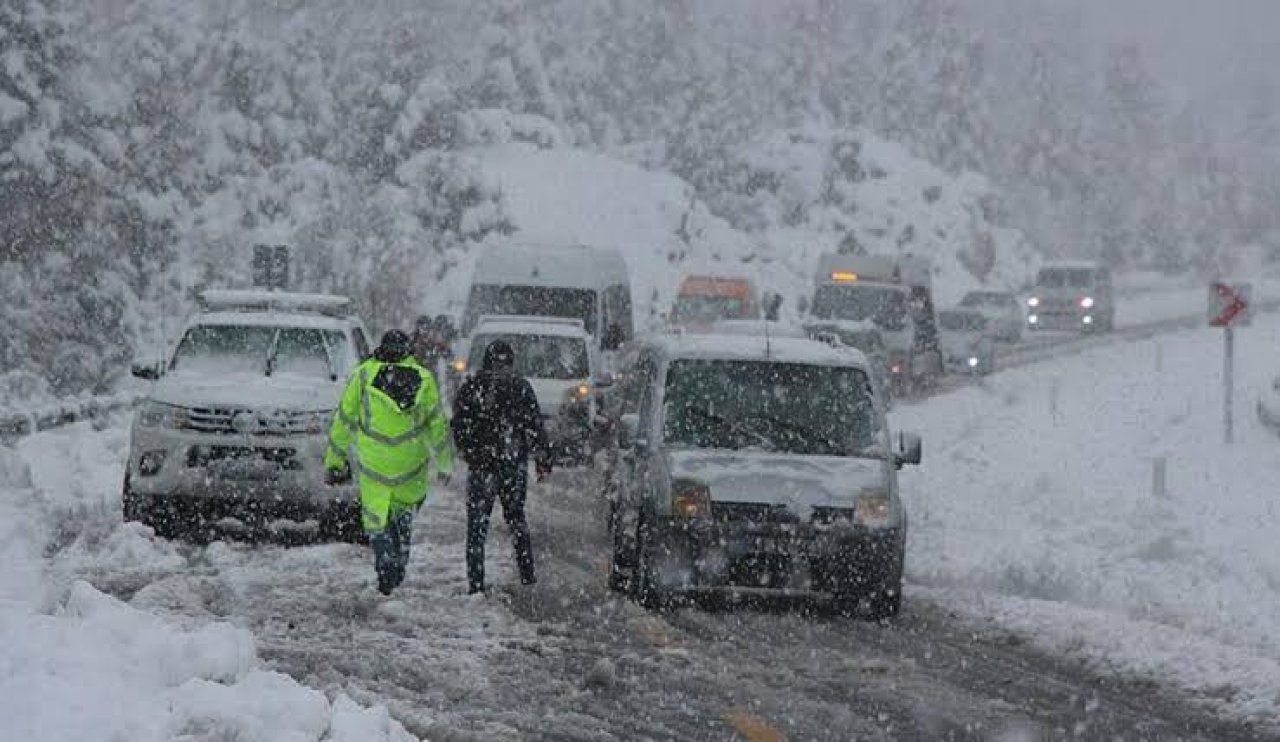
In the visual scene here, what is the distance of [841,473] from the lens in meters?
11.7

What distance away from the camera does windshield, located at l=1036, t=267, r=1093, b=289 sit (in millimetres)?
54125

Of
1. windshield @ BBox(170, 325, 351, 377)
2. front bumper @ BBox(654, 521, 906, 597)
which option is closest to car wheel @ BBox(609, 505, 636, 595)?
front bumper @ BBox(654, 521, 906, 597)

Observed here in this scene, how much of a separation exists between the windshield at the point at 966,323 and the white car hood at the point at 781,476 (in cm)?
2729

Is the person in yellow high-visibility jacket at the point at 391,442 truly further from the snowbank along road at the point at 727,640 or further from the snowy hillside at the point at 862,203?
the snowy hillside at the point at 862,203

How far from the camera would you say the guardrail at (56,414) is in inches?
742

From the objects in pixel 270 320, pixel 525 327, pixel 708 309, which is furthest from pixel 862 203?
pixel 270 320

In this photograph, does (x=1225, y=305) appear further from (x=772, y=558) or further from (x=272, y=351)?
(x=772, y=558)

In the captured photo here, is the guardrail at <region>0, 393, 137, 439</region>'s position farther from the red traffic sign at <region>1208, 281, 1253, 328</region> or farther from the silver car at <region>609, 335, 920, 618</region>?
the red traffic sign at <region>1208, 281, 1253, 328</region>

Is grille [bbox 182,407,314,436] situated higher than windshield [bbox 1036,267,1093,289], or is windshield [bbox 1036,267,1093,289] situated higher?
windshield [bbox 1036,267,1093,289]

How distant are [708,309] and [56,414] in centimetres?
1721

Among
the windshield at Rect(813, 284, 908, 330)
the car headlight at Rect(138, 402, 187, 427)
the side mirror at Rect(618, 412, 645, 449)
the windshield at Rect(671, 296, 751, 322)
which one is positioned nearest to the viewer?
the side mirror at Rect(618, 412, 645, 449)

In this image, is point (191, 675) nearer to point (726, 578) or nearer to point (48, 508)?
point (726, 578)

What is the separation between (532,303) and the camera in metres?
25.7

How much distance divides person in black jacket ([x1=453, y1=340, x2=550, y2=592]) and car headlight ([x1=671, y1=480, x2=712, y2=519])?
3.64ft
